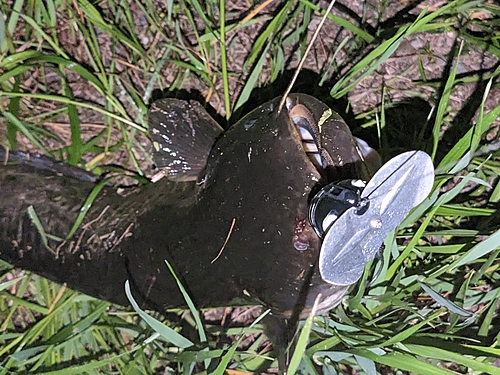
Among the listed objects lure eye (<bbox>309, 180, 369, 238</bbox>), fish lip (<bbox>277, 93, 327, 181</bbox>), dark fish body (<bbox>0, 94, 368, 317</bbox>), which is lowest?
dark fish body (<bbox>0, 94, 368, 317</bbox>)

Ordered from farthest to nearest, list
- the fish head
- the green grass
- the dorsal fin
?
the green grass → the dorsal fin → the fish head

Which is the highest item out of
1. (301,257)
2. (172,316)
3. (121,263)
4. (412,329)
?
(301,257)

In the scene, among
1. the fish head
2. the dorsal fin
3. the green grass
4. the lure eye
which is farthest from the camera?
the green grass

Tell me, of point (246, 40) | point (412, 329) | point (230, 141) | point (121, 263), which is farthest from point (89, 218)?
point (412, 329)

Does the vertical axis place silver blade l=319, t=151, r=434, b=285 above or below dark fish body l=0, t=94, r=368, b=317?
above

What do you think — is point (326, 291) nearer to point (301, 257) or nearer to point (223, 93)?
point (301, 257)

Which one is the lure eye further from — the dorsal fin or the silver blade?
the dorsal fin

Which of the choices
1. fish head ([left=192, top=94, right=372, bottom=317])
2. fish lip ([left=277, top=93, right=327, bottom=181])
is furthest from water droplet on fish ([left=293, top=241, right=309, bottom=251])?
fish lip ([left=277, top=93, right=327, bottom=181])
